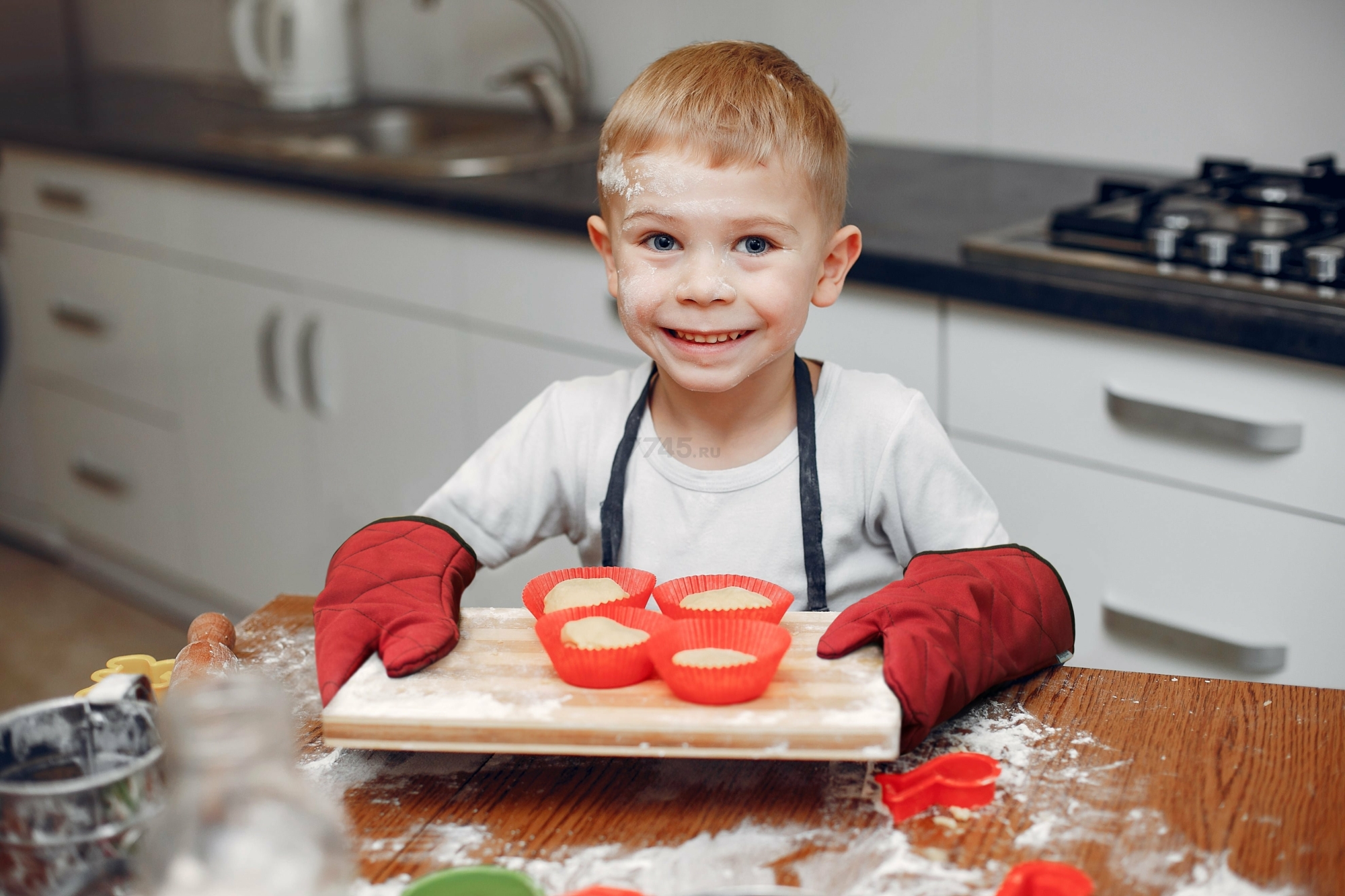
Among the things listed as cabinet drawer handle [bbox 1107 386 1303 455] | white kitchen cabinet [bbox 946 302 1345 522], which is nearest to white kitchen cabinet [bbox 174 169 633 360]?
white kitchen cabinet [bbox 946 302 1345 522]

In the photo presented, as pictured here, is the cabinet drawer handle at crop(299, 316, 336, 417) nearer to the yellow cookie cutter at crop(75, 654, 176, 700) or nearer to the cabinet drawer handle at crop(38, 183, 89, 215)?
the cabinet drawer handle at crop(38, 183, 89, 215)

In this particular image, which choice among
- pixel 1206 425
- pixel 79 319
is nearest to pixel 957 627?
pixel 1206 425

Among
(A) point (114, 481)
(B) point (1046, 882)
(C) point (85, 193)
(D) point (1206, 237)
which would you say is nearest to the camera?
(B) point (1046, 882)

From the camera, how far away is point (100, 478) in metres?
2.80

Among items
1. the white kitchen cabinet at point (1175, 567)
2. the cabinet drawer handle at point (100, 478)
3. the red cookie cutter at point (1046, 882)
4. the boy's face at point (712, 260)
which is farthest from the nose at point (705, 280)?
the cabinet drawer handle at point (100, 478)

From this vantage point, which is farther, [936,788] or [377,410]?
[377,410]

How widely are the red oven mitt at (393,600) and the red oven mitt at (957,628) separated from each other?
0.24 m

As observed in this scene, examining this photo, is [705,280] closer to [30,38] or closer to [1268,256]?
[1268,256]

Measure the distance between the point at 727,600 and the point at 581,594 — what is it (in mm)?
95

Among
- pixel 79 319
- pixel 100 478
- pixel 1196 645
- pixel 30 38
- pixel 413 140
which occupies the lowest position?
pixel 100 478

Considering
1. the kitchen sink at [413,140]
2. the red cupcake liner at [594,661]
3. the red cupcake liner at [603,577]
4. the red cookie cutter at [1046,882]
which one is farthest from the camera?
the kitchen sink at [413,140]

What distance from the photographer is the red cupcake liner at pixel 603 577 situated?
824 millimetres

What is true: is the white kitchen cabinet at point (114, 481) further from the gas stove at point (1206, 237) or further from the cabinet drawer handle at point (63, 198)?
the gas stove at point (1206, 237)

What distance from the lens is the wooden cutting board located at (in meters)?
0.68
